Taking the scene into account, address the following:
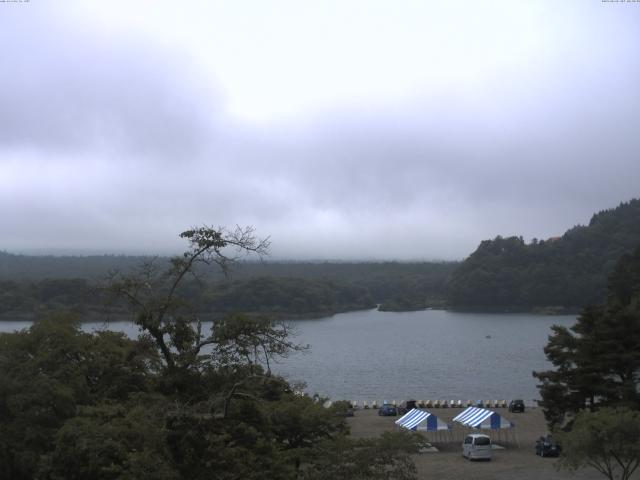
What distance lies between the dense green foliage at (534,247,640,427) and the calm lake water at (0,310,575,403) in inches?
328

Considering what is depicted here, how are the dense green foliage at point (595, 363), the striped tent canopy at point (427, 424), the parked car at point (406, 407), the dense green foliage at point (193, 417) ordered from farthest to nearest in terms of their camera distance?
the parked car at point (406, 407)
the striped tent canopy at point (427, 424)
the dense green foliage at point (595, 363)
the dense green foliage at point (193, 417)

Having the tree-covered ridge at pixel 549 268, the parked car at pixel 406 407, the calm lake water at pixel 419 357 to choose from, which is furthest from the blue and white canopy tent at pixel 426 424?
the tree-covered ridge at pixel 549 268

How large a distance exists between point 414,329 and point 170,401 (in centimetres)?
7699

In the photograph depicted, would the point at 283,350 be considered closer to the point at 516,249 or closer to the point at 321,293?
the point at 321,293

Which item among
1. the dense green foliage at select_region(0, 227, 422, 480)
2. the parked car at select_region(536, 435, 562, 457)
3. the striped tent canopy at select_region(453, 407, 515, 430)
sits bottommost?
the parked car at select_region(536, 435, 562, 457)

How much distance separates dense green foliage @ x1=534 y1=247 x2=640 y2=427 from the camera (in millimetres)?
20031

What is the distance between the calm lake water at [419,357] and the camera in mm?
41972

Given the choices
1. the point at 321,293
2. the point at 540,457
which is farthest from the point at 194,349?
the point at 321,293

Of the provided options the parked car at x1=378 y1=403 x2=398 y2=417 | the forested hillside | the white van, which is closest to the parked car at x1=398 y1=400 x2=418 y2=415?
the parked car at x1=378 y1=403 x2=398 y2=417

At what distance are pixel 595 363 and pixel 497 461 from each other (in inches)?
152

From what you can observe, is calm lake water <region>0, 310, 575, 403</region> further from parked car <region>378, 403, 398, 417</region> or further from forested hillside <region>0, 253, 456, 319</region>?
parked car <region>378, 403, 398, 417</region>

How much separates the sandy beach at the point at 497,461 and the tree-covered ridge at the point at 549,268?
74299 mm

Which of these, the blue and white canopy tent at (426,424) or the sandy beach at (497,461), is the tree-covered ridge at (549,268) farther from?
the blue and white canopy tent at (426,424)

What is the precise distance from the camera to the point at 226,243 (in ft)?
27.1
